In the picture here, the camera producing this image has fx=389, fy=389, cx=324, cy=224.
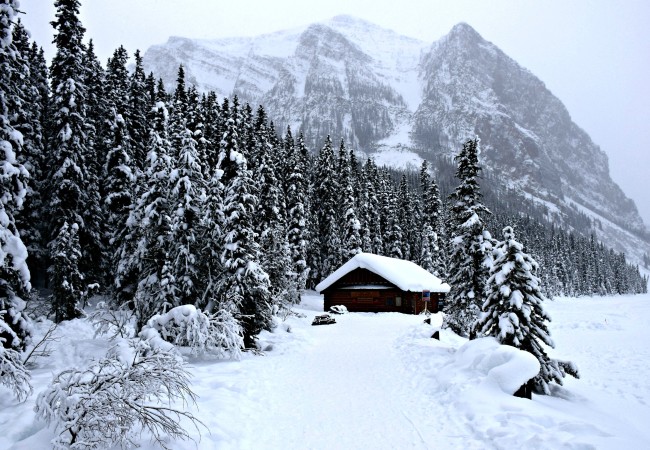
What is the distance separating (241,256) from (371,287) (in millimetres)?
26617

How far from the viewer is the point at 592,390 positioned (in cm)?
1563

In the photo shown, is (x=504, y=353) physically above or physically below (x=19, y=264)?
below

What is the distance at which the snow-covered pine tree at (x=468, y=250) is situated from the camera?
2294 cm

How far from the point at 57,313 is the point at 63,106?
12.5 m

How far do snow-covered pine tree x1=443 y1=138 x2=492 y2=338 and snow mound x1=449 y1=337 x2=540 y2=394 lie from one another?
980 cm

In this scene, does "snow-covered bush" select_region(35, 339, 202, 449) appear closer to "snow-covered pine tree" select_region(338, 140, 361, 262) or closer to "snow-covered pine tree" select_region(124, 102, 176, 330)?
"snow-covered pine tree" select_region(124, 102, 176, 330)

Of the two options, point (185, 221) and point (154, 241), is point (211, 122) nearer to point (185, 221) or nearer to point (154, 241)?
point (154, 241)

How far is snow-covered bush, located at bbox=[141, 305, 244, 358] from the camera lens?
13.6 meters

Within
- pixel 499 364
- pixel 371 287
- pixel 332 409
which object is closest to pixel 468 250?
pixel 499 364

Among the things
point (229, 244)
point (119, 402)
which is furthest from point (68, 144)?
point (119, 402)

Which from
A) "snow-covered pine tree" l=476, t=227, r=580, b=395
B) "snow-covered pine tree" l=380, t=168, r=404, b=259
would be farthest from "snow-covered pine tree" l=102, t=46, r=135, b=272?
"snow-covered pine tree" l=380, t=168, r=404, b=259

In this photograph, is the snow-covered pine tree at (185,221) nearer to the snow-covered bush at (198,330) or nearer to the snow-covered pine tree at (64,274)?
the snow-covered bush at (198,330)

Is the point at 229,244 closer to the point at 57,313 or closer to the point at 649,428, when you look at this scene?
the point at 57,313

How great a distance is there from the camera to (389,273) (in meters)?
40.0
